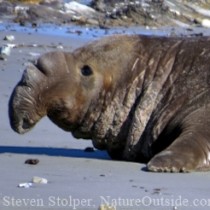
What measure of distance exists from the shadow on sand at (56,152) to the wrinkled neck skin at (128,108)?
0.49 feet

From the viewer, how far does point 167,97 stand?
9094mm

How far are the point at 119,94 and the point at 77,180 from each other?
164 centimetres

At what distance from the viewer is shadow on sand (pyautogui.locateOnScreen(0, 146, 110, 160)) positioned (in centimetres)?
916

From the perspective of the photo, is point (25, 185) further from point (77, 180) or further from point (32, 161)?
point (32, 161)

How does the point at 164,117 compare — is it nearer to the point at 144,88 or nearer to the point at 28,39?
the point at 144,88

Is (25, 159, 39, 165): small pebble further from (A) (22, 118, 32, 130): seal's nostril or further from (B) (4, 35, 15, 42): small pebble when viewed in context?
(B) (4, 35, 15, 42): small pebble

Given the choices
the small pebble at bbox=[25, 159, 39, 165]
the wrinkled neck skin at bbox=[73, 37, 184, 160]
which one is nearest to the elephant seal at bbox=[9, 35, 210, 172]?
the wrinkled neck skin at bbox=[73, 37, 184, 160]

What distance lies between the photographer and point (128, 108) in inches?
360

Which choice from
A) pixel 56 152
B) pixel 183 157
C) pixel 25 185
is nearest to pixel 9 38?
pixel 56 152

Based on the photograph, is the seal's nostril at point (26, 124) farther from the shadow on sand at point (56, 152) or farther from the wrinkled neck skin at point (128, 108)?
the wrinkled neck skin at point (128, 108)

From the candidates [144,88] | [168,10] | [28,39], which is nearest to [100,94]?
[144,88]

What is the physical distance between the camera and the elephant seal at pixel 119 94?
900 centimetres

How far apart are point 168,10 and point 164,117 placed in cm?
1994

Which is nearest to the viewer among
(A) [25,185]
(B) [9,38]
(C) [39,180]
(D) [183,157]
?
(A) [25,185]
